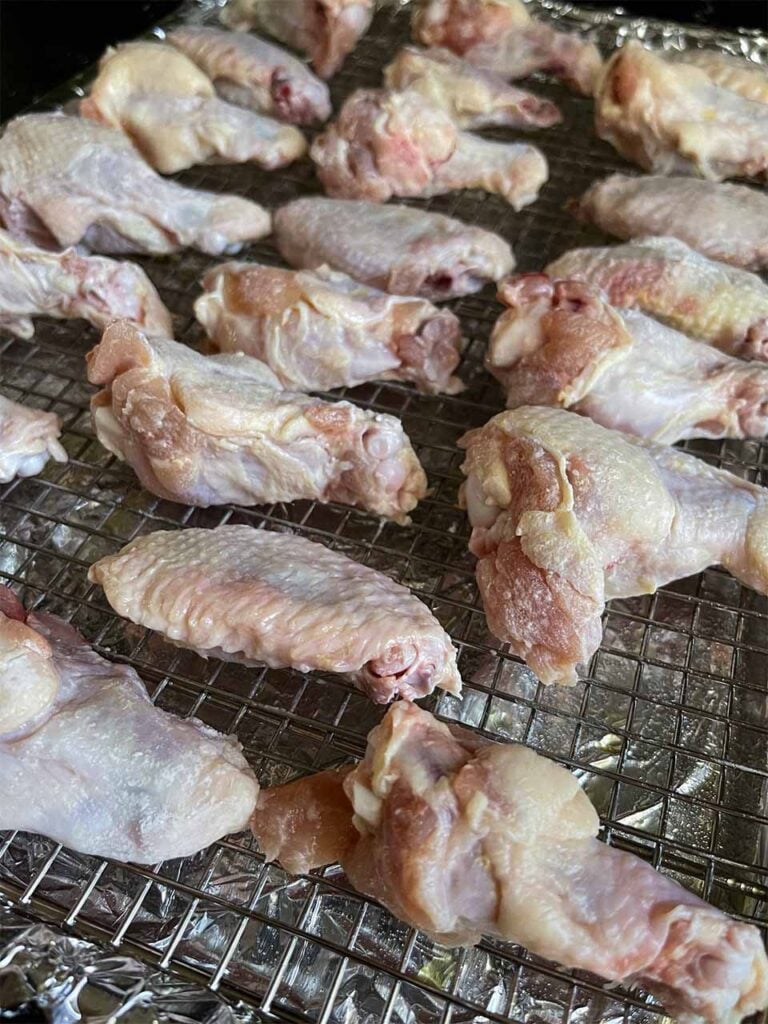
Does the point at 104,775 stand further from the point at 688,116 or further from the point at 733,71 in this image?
the point at 733,71

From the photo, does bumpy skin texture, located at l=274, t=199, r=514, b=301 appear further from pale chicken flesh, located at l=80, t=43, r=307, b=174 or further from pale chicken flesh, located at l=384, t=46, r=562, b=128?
pale chicken flesh, located at l=384, t=46, r=562, b=128

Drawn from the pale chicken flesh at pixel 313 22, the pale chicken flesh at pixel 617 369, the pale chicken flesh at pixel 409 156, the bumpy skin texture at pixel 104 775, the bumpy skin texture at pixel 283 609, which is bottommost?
the bumpy skin texture at pixel 104 775

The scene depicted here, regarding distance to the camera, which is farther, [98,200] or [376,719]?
[98,200]

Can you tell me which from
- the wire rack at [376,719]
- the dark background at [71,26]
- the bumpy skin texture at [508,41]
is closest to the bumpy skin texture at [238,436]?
the wire rack at [376,719]

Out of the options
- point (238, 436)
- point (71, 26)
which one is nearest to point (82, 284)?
point (238, 436)

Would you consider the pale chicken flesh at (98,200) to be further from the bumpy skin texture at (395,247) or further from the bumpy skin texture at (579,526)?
the bumpy skin texture at (579,526)

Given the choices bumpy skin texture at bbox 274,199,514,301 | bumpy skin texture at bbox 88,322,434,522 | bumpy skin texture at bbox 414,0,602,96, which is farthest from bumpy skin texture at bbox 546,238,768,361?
bumpy skin texture at bbox 414,0,602,96
